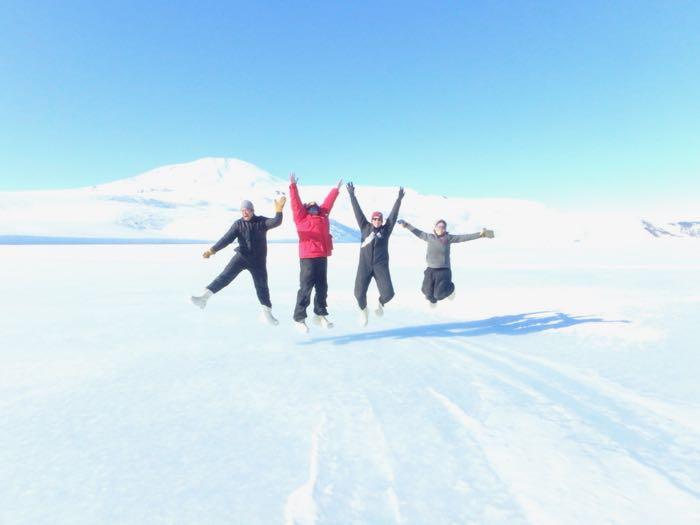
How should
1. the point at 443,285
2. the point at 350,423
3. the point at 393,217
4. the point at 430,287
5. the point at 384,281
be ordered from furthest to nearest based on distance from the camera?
the point at 430,287, the point at 443,285, the point at 393,217, the point at 384,281, the point at 350,423

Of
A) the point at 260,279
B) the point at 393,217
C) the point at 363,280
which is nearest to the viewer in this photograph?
the point at 260,279

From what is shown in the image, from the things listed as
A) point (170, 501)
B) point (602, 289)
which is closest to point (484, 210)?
point (602, 289)

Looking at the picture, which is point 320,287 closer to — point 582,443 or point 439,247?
point 439,247

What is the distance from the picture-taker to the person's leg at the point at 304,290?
5699 mm

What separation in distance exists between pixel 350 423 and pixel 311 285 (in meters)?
3.15

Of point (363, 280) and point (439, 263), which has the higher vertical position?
point (439, 263)

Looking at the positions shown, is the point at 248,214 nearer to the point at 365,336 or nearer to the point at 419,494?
the point at 365,336

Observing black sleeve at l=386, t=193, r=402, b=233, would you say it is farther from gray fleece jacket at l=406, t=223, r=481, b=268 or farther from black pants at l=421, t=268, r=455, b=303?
black pants at l=421, t=268, r=455, b=303

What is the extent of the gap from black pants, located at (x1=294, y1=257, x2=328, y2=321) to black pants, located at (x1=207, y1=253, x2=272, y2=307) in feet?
1.68

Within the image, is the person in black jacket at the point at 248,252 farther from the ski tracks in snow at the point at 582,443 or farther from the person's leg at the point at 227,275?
the ski tracks in snow at the point at 582,443

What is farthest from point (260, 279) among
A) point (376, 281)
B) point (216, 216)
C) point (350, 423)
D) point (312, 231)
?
point (216, 216)

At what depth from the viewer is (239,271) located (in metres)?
5.85

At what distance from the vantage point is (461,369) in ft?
13.3

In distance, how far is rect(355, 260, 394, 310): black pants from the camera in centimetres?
631
